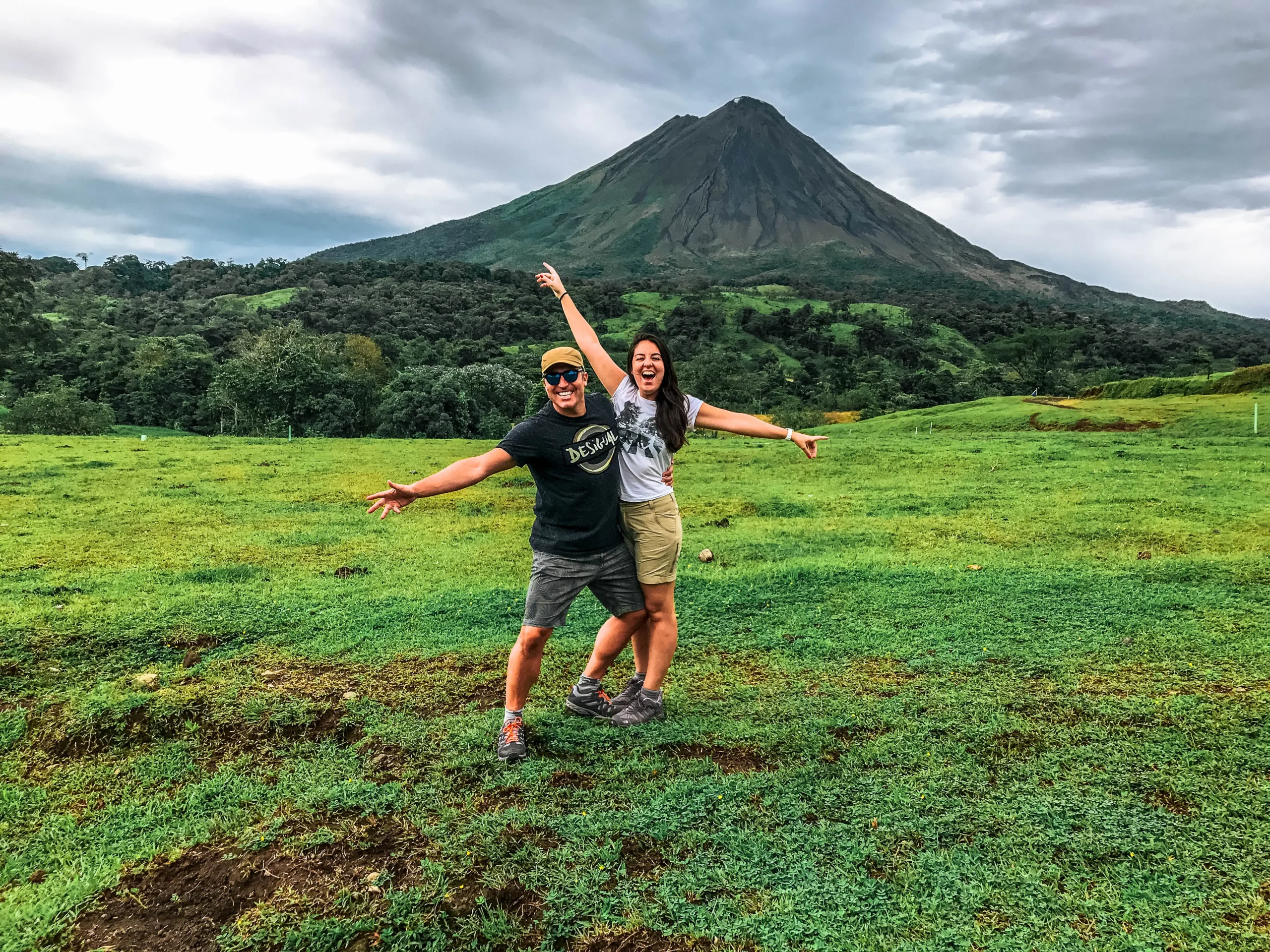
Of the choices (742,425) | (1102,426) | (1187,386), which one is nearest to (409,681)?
(742,425)

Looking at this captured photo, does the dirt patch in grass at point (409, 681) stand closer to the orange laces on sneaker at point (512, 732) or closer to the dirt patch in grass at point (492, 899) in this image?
the orange laces on sneaker at point (512, 732)

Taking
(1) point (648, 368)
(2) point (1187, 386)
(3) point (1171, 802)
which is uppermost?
(2) point (1187, 386)

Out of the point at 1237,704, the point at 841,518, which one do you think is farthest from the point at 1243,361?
the point at 1237,704

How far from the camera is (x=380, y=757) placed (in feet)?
13.7

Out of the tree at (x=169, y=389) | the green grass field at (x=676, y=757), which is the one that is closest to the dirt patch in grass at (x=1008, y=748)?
the green grass field at (x=676, y=757)

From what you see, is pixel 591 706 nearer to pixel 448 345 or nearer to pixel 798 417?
pixel 798 417

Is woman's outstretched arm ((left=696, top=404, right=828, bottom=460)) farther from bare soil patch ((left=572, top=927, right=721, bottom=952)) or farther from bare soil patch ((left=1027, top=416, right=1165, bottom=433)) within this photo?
bare soil patch ((left=1027, top=416, right=1165, bottom=433))

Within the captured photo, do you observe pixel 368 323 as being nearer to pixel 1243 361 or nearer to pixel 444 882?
pixel 444 882

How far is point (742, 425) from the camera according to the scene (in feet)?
15.6

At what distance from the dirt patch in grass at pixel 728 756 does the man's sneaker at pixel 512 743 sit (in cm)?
89

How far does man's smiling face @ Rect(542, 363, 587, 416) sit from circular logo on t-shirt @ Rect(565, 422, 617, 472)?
0.49 ft

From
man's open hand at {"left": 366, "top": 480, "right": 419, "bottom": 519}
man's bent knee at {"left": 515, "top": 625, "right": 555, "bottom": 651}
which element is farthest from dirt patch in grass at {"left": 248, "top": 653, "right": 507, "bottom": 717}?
man's open hand at {"left": 366, "top": 480, "right": 419, "bottom": 519}

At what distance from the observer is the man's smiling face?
414 centimetres

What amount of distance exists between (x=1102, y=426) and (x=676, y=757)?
26.9 metres
